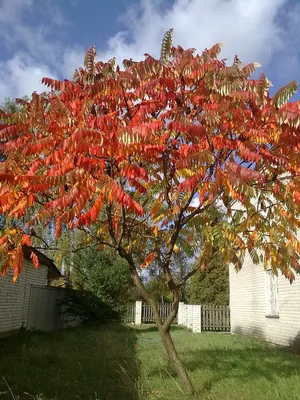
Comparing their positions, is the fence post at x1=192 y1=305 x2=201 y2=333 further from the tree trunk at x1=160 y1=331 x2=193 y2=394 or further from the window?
the tree trunk at x1=160 y1=331 x2=193 y2=394

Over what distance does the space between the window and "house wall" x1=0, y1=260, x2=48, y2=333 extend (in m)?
9.37

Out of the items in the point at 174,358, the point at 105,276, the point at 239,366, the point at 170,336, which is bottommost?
the point at 239,366

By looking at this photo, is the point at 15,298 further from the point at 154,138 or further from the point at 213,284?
the point at 213,284

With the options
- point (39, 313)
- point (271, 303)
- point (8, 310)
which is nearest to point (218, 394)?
point (271, 303)

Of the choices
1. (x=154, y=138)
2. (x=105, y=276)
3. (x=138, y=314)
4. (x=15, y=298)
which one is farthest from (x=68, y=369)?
(x=138, y=314)

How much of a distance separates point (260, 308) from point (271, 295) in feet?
3.73

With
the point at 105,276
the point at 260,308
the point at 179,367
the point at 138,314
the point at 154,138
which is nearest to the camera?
the point at 154,138

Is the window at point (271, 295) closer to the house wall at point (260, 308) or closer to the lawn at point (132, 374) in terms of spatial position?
the house wall at point (260, 308)

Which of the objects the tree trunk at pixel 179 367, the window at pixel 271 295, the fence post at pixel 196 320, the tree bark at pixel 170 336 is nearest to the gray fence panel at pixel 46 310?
the fence post at pixel 196 320

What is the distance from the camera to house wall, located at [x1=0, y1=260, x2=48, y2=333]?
1485 cm

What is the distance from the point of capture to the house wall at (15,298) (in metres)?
14.9

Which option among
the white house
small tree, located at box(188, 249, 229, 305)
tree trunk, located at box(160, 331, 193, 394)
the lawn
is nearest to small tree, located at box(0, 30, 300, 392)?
tree trunk, located at box(160, 331, 193, 394)

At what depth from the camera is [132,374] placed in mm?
7906

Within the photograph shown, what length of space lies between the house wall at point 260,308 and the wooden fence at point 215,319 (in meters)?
3.20
